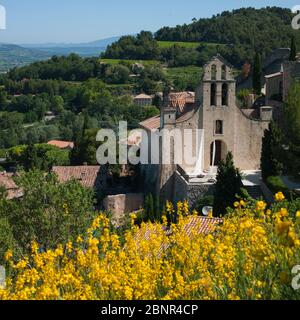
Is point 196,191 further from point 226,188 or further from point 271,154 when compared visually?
point 271,154

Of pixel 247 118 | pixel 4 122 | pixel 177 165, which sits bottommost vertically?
pixel 4 122

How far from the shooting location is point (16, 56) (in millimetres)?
158500

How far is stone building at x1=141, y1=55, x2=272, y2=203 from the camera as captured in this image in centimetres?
3023

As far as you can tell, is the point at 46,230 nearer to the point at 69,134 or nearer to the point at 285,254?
the point at 285,254

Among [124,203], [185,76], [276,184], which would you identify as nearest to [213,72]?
[276,184]

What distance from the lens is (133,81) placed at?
11106 cm

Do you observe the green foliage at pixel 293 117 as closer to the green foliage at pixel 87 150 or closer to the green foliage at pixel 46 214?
the green foliage at pixel 46 214

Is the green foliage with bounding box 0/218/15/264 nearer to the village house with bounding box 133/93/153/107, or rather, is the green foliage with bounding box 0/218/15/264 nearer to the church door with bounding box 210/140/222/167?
the church door with bounding box 210/140/222/167

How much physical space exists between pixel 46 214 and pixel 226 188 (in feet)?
35.3

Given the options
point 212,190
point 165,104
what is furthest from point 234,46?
point 212,190

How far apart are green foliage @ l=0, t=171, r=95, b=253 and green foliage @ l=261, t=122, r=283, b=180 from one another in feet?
39.9

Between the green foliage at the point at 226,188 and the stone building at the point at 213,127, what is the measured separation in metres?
3.00

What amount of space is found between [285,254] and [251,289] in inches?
23.9

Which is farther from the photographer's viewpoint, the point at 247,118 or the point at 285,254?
the point at 247,118
